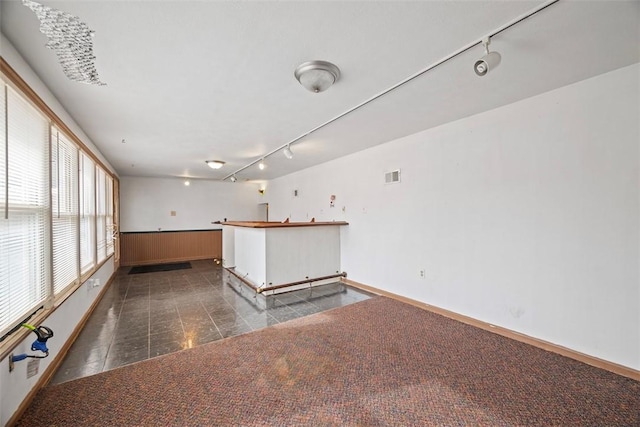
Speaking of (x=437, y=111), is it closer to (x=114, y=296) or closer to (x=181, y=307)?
(x=181, y=307)

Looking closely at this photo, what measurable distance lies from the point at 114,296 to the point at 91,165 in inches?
84.8

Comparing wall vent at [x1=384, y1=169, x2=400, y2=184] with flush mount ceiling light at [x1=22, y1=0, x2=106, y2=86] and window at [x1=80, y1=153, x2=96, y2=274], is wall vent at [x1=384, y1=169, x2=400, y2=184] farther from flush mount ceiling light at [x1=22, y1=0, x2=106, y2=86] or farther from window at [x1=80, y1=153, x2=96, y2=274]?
window at [x1=80, y1=153, x2=96, y2=274]

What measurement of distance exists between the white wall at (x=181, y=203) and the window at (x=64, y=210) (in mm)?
4783

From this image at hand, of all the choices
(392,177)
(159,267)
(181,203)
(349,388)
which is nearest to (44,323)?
(349,388)

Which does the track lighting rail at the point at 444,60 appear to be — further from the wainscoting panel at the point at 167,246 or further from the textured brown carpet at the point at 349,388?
the wainscoting panel at the point at 167,246

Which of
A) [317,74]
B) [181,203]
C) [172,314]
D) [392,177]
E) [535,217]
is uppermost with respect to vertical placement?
[317,74]

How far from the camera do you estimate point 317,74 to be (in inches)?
80.3

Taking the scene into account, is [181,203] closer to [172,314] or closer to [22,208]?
[172,314]

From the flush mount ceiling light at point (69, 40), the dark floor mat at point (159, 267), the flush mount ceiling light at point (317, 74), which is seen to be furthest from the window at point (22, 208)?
the dark floor mat at point (159, 267)

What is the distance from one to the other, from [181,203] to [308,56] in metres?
7.28

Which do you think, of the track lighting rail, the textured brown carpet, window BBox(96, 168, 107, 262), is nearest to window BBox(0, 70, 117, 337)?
the textured brown carpet

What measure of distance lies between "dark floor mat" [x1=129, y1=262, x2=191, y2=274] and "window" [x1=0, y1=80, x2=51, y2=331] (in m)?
4.64

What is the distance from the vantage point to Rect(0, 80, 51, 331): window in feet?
5.23

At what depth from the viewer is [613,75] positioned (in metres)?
2.21
